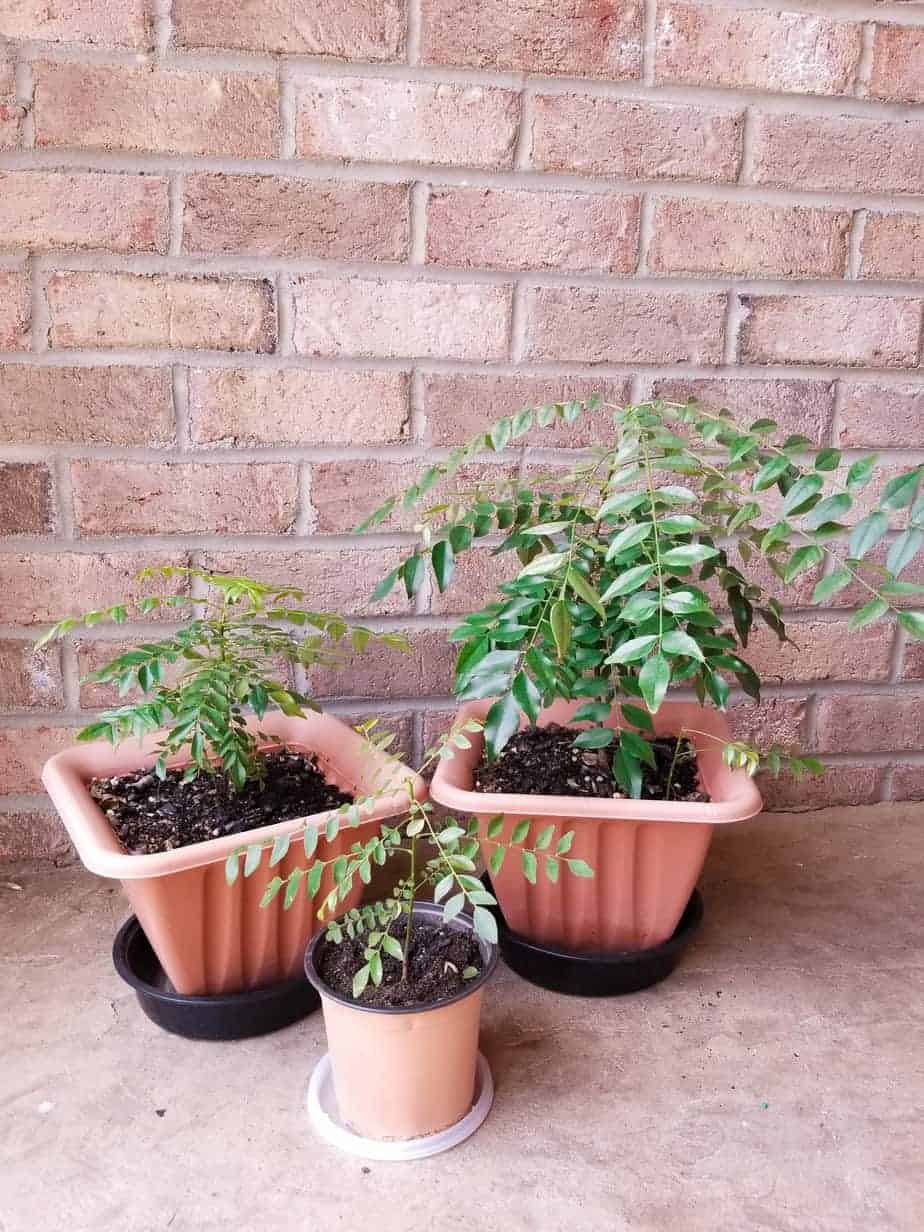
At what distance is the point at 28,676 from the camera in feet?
4.05

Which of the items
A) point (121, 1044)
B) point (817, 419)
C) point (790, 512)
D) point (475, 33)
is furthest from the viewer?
point (817, 419)

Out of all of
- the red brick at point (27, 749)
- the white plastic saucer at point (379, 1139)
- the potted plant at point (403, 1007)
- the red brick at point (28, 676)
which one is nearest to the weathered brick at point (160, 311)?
the red brick at point (28, 676)

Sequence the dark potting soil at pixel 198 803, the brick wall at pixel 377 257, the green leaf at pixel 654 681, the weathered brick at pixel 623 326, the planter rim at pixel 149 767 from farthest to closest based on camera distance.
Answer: the weathered brick at pixel 623 326 → the brick wall at pixel 377 257 → the dark potting soil at pixel 198 803 → the planter rim at pixel 149 767 → the green leaf at pixel 654 681

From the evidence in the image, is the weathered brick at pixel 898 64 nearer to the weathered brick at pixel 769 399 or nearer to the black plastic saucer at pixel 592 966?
the weathered brick at pixel 769 399

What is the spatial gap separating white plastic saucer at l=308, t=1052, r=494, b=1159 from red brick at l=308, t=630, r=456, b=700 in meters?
0.48

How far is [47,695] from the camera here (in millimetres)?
1242

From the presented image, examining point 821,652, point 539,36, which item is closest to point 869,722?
point 821,652

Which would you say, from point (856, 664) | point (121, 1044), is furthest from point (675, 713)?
point (121, 1044)

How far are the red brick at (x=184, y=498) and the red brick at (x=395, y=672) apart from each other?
189mm

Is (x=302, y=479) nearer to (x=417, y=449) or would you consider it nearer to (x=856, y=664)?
(x=417, y=449)

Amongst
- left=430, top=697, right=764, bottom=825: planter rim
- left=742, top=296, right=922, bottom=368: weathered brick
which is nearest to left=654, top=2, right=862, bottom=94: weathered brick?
left=742, top=296, right=922, bottom=368: weathered brick

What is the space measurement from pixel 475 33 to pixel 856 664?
91cm

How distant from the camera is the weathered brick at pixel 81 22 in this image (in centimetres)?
108

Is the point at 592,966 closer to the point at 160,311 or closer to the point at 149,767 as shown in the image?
the point at 149,767
